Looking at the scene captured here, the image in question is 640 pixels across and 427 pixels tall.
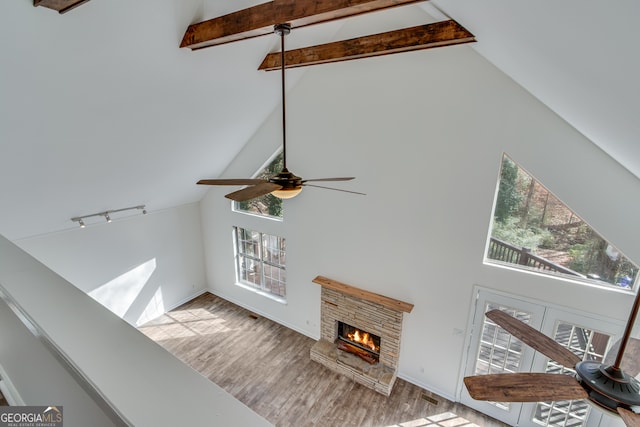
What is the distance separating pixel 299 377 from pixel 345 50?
5042 millimetres

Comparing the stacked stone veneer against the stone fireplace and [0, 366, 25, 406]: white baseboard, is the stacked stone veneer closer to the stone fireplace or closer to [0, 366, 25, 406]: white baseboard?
the stone fireplace

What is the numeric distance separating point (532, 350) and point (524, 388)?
3.27 meters

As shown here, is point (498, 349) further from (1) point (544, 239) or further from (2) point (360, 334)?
(2) point (360, 334)

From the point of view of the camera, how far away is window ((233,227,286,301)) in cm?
616

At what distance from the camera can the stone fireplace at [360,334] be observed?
4672 mm

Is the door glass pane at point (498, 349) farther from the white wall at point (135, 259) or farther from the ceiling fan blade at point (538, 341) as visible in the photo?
the white wall at point (135, 259)

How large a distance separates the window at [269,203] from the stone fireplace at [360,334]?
5.41 feet

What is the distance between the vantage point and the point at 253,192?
197 cm

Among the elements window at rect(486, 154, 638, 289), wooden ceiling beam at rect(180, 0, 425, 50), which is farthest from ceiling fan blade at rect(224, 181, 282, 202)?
window at rect(486, 154, 638, 289)

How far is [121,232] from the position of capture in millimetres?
5613

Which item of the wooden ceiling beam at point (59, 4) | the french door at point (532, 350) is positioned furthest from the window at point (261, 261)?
the wooden ceiling beam at point (59, 4)

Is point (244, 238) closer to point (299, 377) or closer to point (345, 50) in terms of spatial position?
point (299, 377)

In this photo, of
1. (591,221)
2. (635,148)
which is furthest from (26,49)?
(591,221)

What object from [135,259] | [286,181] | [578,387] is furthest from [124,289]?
[578,387]
